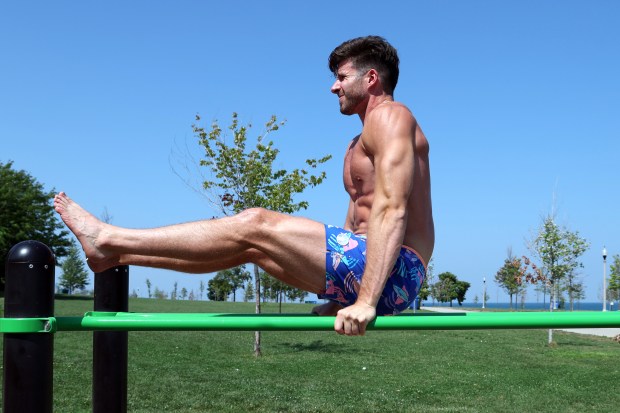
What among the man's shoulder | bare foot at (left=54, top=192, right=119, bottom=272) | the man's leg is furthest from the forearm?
bare foot at (left=54, top=192, right=119, bottom=272)

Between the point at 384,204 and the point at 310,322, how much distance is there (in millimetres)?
563

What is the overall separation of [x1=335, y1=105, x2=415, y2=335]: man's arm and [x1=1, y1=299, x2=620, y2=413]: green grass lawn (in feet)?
21.3

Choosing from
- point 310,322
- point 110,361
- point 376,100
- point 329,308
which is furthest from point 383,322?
point 110,361

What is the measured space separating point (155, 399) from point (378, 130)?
7.37 m

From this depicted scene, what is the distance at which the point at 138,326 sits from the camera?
105 inches

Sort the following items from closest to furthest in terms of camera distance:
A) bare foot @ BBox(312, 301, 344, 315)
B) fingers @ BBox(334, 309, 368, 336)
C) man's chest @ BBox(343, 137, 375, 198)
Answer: fingers @ BBox(334, 309, 368, 336), man's chest @ BBox(343, 137, 375, 198), bare foot @ BBox(312, 301, 344, 315)

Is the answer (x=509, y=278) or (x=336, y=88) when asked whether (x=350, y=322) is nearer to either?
(x=336, y=88)

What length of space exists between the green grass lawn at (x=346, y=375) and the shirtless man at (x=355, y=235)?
6.19m

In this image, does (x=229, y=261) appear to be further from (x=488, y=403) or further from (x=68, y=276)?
(x=68, y=276)

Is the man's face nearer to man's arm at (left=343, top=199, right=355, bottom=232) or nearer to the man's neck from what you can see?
the man's neck

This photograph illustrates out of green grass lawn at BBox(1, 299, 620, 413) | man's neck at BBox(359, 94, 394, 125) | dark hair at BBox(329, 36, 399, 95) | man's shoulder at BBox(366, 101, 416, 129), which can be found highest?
dark hair at BBox(329, 36, 399, 95)

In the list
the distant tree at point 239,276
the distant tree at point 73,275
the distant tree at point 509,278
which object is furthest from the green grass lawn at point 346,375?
the distant tree at point 73,275

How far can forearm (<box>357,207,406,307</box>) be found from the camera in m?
2.68

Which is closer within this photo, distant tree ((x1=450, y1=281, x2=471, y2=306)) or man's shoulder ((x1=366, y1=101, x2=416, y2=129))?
man's shoulder ((x1=366, y1=101, x2=416, y2=129))
